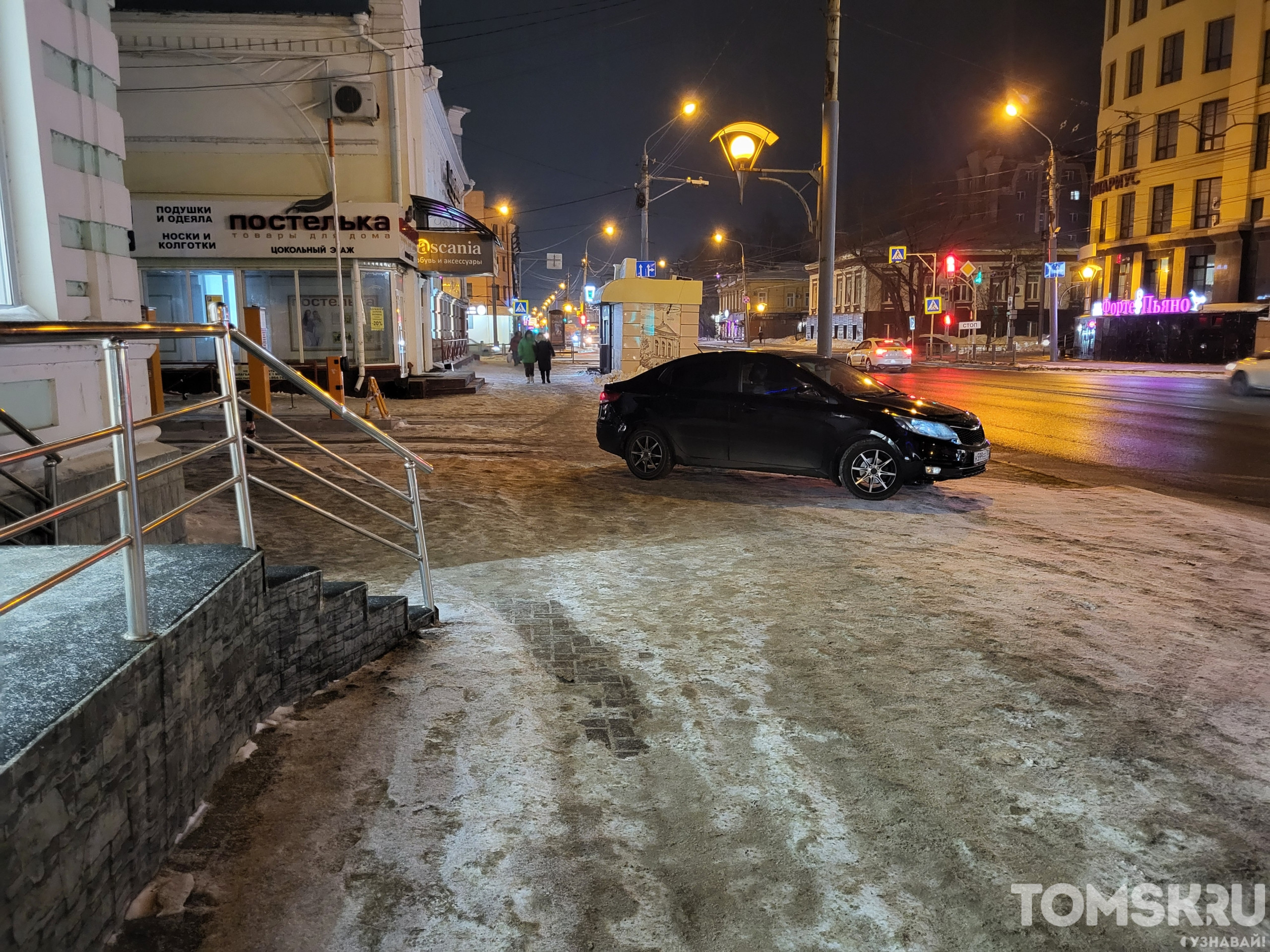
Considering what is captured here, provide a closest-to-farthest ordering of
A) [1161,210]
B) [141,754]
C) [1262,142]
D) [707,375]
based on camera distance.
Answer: [141,754] → [707,375] → [1262,142] → [1161,210]

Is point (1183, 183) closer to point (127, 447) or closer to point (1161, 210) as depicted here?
point (1161, 210)

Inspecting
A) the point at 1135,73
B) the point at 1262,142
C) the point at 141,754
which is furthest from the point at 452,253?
the point at 1135,73

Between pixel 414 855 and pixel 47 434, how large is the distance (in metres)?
4.35

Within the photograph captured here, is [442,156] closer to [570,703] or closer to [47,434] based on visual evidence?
[47,434]

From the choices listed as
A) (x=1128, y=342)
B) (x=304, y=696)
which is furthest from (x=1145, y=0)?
(x=304, y=696)

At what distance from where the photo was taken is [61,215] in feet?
19.6

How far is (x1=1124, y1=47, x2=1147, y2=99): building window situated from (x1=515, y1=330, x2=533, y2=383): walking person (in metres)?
36.5

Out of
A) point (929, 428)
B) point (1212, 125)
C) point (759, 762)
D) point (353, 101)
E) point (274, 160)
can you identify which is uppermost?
point (1212, 125)

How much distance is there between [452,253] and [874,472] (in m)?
18.8

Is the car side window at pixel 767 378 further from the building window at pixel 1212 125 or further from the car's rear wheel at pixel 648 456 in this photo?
the building window at pixel 1212 125

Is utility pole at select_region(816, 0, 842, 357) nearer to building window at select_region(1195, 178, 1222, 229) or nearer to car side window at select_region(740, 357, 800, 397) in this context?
car side window at select_region(740, 357, 800, 397)

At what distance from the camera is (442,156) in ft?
112

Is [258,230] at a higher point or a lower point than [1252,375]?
higher

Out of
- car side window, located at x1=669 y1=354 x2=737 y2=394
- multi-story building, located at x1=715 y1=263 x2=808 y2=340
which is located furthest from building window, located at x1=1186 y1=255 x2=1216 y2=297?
multi-story building, located at x1=715 y1=263 x2=808 y2=340
